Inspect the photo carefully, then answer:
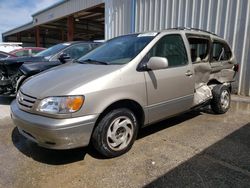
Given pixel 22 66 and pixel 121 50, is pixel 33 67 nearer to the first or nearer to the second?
pixel 22 66

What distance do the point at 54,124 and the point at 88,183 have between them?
2.43 feet

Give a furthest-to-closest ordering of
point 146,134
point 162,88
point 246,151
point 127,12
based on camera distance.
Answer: point 127,12 < point 146,134 < point 162,88 < point 246,151

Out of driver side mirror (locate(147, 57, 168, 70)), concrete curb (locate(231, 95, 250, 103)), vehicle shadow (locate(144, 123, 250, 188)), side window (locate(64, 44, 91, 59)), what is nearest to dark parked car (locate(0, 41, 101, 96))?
side window (locate(64, 44, 91, 59))

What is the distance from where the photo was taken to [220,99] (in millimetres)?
5043

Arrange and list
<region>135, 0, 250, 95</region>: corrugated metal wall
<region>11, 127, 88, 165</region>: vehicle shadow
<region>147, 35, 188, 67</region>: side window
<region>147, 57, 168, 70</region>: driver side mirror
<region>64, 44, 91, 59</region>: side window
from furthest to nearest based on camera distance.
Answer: <region>135, 0, 250, 95</region>: corrugated metal wall, <region>64, 44, 91, 59</region>: side window, <region>147, 35, 188, 67</region>: side window, <region>147, 57, 168, 70</region>: driver side mirror, <region>11, 127, 88, 165</region>: vehicle shadow

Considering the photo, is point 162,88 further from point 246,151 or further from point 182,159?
point 246,151

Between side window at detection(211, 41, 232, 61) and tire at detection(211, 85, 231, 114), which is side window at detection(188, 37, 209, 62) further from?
tire at detection(211, 85, 231, 114)

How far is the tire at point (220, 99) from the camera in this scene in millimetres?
4988

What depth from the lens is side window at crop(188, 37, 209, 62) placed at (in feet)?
14.5

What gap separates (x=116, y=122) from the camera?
3184 millimetres

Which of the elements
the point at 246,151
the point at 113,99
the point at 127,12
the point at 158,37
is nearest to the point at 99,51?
the point at 158,37

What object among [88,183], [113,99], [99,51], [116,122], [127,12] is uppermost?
[127,12]

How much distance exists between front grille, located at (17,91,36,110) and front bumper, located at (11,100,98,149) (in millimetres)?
112

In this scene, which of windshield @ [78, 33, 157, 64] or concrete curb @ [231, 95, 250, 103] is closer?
windshield @ [78, 33, 157, 64]
